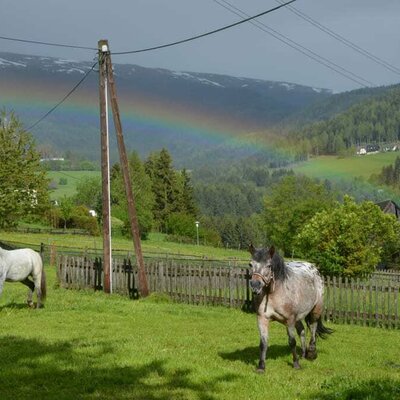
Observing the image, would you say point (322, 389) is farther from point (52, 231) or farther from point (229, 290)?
point (52, 231)

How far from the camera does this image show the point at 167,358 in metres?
10.7

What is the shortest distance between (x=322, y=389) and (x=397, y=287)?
11.3 metres

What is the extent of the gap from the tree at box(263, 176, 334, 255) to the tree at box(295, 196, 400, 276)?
31.2 metres

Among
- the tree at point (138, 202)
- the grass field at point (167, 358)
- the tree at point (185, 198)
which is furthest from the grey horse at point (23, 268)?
the tree at point (185, 198)

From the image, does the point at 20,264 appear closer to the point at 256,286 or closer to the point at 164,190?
the point at 256,286

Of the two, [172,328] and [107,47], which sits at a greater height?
[107,47]

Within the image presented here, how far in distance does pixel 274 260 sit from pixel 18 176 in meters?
35.3

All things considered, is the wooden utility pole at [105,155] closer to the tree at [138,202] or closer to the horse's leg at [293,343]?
the horse's leg at [293,343]

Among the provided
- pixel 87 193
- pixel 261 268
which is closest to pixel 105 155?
pixel 261 268

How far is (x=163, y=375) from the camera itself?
966cm

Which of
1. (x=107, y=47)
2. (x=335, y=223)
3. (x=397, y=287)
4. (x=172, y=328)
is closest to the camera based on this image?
(x=172, y=328)

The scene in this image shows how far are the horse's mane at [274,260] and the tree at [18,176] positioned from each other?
32.9 m

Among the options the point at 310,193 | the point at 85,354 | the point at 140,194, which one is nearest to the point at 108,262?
the point at 85,354

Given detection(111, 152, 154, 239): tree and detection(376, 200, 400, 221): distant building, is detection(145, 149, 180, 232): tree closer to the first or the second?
detection(111, 152, 154, 239): tree
